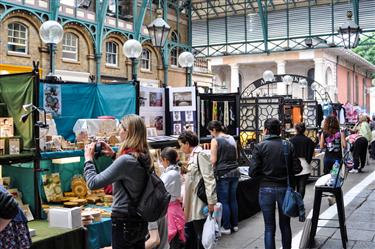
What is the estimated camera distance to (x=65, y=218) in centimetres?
493

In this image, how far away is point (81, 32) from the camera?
19.6 m

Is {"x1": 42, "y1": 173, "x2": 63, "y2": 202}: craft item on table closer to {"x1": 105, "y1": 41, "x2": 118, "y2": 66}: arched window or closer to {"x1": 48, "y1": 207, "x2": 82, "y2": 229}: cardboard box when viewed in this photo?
{"x1": 48, "y1": 207, "x2": 82, "y2": 229}: cardboard box

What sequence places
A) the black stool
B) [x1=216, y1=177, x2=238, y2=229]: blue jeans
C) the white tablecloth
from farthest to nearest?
1. [x1=216, y1=177, x2=238, y2=229]: blue jeans
2. the white tablecloth
3. the black stool

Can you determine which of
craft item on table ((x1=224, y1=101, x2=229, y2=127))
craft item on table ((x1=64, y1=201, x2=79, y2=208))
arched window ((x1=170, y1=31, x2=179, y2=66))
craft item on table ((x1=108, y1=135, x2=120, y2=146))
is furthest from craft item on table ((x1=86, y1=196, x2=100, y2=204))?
arched window ((x1=170, y1=31, x2=179, y2=66))

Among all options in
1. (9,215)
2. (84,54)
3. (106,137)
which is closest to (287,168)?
(106,137)

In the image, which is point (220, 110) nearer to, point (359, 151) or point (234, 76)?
point (359, 151)

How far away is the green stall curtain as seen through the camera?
5325mm

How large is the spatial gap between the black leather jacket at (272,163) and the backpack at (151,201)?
76.6 inches

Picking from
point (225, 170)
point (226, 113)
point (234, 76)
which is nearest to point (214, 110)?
point (226, 113)

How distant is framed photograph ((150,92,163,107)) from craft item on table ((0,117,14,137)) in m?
3.17

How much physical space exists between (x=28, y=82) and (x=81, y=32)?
1483 centimetres

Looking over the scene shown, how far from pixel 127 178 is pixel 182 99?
495 centimetres

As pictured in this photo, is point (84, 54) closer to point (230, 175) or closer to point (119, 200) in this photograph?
point (230, 175)

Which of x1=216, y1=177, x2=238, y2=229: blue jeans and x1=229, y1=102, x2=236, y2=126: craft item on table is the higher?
x1=229, y1=102, x2=236, y2=126: craft item on table
